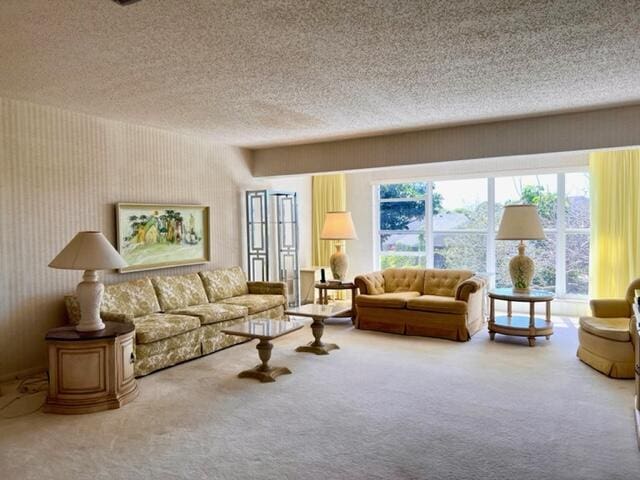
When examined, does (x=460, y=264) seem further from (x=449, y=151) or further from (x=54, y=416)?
(x=54, y=416)

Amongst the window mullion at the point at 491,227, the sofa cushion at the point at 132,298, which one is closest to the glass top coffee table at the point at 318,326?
the sofa cushion at the point at 132,298

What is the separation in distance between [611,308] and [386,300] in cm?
246

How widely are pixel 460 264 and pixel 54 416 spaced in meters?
6.10

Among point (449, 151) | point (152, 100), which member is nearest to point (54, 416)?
point (152, 100)

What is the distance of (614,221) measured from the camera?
6.29 m

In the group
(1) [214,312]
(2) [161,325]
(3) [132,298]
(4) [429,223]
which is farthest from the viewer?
(4) [429,223]

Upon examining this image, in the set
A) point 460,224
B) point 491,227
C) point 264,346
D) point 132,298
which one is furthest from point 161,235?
point 491,227

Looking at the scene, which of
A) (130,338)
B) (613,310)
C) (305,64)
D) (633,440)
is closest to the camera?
(633,440)

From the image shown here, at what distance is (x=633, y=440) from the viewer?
2.94 meters

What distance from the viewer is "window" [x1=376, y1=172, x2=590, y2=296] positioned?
681cm

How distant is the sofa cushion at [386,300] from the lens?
5.88 metres

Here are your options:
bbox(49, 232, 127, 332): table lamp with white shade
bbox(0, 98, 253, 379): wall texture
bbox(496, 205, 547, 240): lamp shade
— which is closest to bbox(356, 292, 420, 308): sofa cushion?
bbox(496, 205, 547, 240): lamp shade

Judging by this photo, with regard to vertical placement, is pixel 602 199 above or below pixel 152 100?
below

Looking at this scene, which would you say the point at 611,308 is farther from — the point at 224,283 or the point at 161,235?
the point at 161,235
